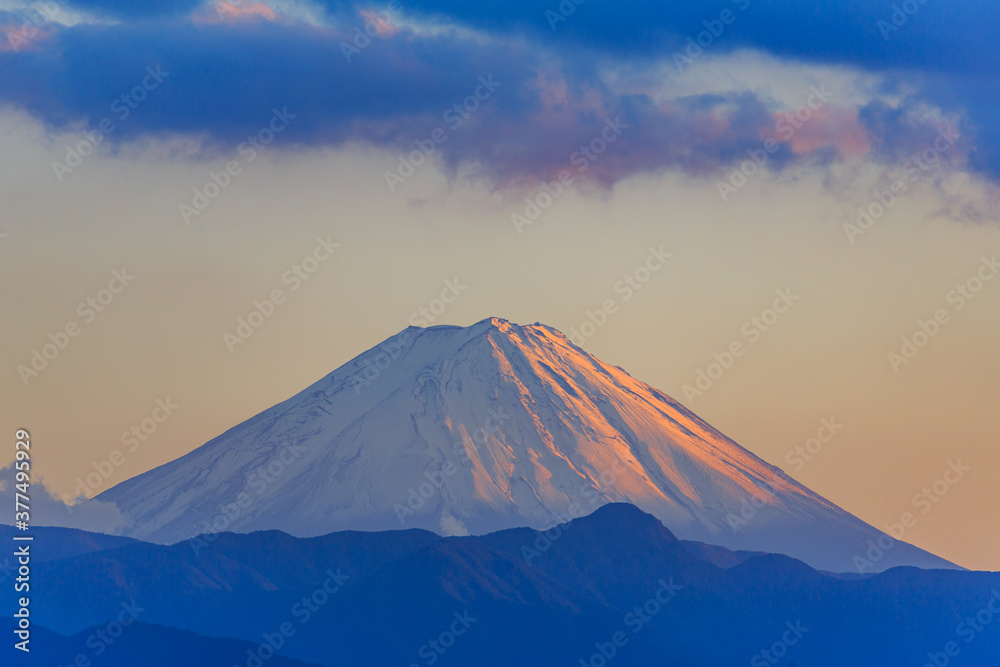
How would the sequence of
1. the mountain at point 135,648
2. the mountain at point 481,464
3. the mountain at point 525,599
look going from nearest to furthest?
1. the mountain at point 135,648
2. the mountain at point 525,599
3. the mountain at point 481,464

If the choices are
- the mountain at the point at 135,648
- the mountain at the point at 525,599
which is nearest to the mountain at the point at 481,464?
the mountain at the point at 525,599

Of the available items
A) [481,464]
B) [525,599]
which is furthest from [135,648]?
[481,464]

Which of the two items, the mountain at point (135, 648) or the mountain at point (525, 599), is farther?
the mountain at point (525, 599)

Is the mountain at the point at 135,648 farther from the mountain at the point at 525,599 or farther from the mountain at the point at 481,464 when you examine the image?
the mountain at the point at 481,464

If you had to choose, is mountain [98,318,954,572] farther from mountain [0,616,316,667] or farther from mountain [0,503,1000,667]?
mountain [0,616,316,667]

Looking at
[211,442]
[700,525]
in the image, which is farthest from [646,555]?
[211,442]

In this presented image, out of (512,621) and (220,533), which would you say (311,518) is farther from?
(512,621)
